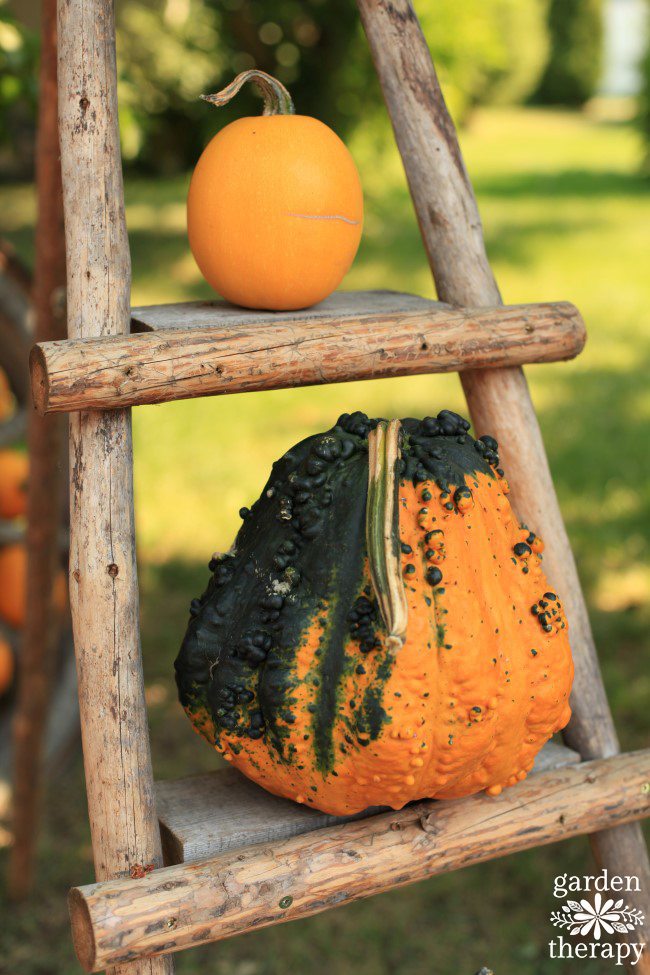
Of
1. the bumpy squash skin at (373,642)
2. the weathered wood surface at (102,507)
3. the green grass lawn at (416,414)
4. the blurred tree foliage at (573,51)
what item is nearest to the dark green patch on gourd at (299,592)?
the bumpy squash skin at (373,642)

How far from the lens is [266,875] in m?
1.26

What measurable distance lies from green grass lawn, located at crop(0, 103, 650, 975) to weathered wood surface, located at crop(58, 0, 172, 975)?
1297mm

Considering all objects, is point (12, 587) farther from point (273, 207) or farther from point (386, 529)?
point (386, 529)

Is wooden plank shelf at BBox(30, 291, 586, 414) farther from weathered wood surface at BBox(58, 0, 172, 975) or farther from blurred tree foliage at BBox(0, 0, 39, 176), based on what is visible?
blurred tree foliage at BBox(0, 0, 39, 176)

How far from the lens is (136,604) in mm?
1329

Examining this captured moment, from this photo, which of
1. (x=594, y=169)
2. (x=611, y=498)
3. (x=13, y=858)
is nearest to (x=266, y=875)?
(x=13, y=858)

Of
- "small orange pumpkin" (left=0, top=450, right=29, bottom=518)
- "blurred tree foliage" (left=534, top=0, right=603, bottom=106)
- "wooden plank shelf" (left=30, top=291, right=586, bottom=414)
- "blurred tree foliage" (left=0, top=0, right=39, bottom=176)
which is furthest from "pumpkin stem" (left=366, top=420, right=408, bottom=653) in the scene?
"blurred tree foliage" (left=534, top=0, right=603, bottom=106)

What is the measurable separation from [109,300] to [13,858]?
5.70ft

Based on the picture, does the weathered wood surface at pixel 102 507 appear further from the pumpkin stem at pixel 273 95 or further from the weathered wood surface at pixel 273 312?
the pumpkin stem at pixel 273 95

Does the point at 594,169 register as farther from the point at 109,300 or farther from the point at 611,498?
the point at 109,300

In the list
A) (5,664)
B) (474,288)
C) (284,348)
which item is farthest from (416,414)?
(284,348)

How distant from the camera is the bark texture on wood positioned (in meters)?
1.96

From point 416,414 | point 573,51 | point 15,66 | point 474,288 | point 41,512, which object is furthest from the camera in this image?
point 573,51

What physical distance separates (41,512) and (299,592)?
3.85ft
